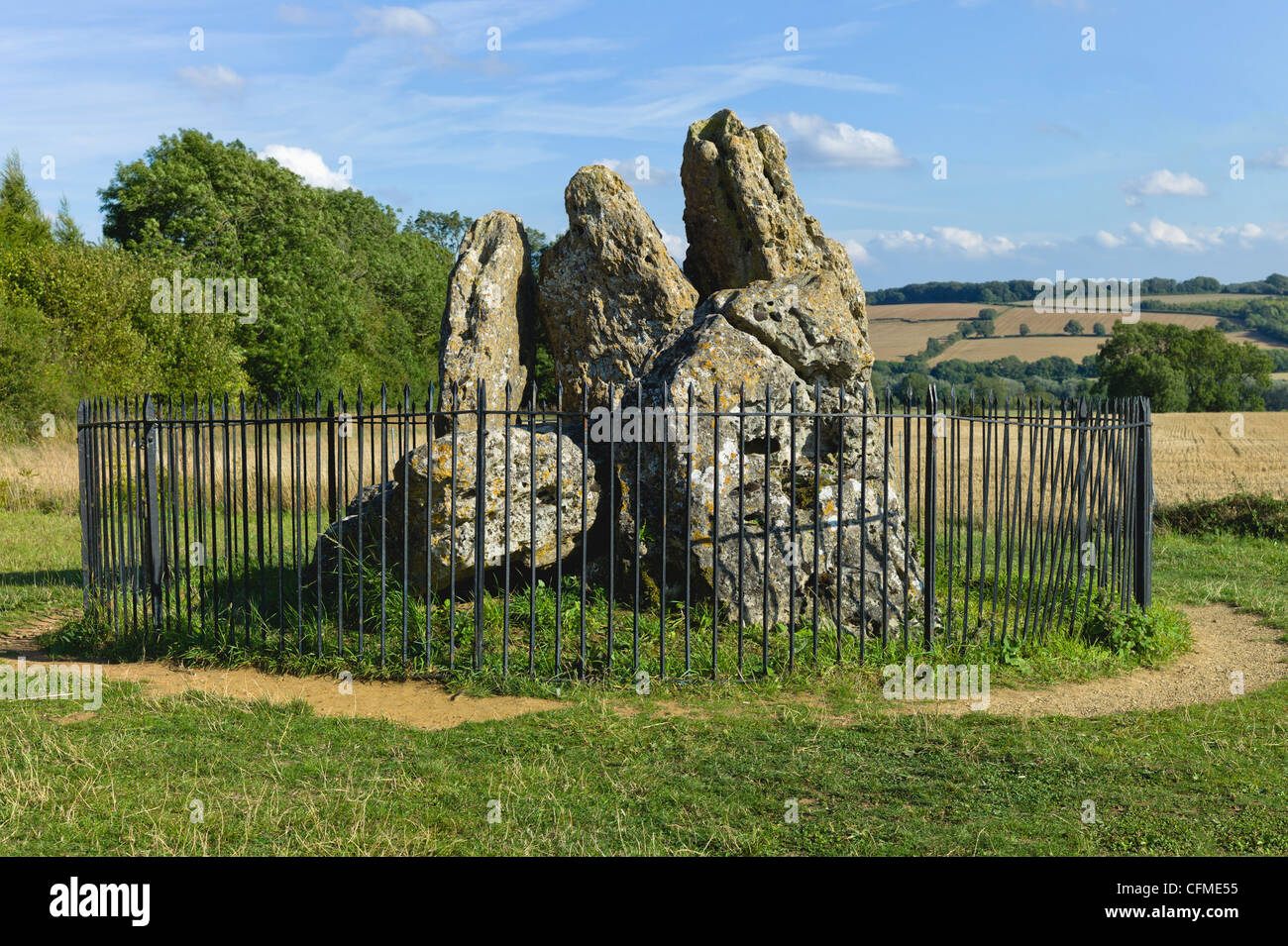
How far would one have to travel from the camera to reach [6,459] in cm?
2169

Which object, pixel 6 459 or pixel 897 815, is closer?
pixel 897 815

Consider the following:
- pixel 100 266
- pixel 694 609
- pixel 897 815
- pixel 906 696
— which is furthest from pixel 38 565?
pixel 100 266

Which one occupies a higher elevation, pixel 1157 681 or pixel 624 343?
pixel 624 343

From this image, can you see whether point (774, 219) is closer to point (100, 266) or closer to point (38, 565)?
point (38, 565)

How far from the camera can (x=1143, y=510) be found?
11070 millimetres

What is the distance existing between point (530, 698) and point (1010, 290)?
69242 mm

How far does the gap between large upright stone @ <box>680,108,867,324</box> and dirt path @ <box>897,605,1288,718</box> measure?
5221 millimetres

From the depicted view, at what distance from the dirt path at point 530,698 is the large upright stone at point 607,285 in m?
5.20

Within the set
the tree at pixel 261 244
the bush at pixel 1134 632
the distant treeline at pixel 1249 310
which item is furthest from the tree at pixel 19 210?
the distant treeline at pixel 1249 310

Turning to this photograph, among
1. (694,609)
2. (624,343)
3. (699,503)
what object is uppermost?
(624,343)

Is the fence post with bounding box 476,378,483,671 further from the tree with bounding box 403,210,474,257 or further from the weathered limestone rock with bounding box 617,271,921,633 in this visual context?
the tree with bounding box 403,210,474,257

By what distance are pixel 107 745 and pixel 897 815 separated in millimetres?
5073

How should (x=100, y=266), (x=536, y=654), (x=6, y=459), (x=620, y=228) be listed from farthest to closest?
1. (x=100, y=266)
2. (x=6, y=459)
3. (x=620, y=228)
4. (x=536, y=654)

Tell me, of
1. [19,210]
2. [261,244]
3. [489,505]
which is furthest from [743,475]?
[19,210]
